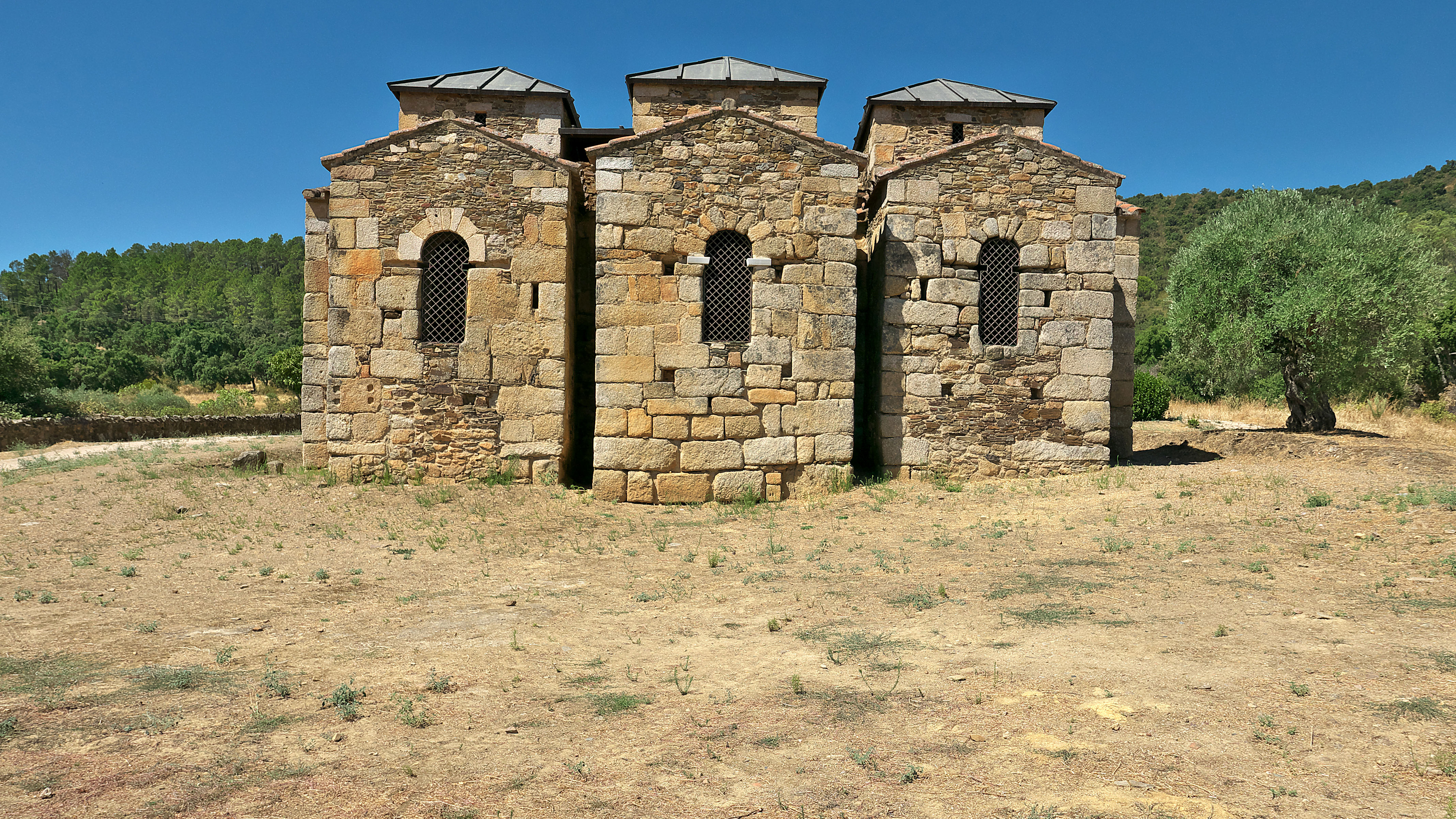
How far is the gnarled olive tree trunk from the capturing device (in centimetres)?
1377

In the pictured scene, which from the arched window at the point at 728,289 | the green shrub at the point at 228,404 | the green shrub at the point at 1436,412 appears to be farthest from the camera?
the green shrub at the point at 228,404

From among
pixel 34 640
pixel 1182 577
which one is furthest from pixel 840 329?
pixel 34 640

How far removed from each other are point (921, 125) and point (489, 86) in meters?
8.57

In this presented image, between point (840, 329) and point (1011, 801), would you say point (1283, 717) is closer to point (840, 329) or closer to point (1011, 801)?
point (1011, 801)

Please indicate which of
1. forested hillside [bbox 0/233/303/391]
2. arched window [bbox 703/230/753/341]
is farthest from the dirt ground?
forested hillside [bbox 0/233/303/391]

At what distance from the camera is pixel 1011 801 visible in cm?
320

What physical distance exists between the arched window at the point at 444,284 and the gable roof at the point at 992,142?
630 centimetres

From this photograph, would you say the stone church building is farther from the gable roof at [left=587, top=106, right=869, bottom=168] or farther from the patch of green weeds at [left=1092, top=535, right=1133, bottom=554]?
the patch of green weeds at [left=1092, top=535, right=1133, bottom=554]

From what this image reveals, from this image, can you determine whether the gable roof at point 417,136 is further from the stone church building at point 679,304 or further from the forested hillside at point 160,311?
the forested hillside at point 160,311

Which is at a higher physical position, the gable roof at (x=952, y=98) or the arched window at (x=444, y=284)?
the gable roof at (x=952, y=98)

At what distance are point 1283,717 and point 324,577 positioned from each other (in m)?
7.18

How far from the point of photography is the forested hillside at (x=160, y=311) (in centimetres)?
3259

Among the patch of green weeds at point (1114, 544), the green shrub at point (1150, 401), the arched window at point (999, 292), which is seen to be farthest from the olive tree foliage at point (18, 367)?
the green shrub at point (1150, 401)

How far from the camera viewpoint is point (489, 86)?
50.6ft
